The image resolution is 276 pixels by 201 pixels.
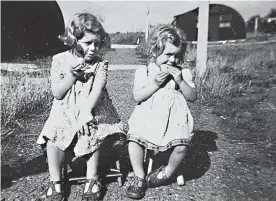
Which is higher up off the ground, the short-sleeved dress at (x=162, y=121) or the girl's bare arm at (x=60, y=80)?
the girl's bare arm at (x=60, y=80)

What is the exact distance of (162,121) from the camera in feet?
5.39

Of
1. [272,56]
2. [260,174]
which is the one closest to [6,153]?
[260,174]

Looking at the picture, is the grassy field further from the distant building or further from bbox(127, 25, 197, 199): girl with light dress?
the distant building

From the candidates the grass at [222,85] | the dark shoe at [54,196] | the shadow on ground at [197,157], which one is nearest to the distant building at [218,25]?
the grass at [222,85]

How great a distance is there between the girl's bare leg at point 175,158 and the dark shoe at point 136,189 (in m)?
0.10

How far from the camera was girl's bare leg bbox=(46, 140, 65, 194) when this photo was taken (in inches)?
60.9

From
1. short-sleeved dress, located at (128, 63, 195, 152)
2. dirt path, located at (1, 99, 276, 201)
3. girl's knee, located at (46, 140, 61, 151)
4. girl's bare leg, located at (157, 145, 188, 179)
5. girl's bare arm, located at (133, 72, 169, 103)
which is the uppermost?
girl's bare arm, located at (133, 72, 169, 103)

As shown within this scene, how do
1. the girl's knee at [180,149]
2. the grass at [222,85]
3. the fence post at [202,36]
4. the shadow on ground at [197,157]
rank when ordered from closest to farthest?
the girl's knee at [180,149]
the shadow on ground at [197,157]
the grass at [222,85]
the fence post at [202,36]

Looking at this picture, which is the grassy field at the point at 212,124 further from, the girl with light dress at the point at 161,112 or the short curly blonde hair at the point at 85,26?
the short curly blonde hair at the point at 85,26

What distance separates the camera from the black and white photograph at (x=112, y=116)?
1577mm

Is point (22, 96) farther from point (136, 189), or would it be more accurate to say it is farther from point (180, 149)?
point (180, 149)

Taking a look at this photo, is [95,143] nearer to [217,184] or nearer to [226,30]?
[217,184]

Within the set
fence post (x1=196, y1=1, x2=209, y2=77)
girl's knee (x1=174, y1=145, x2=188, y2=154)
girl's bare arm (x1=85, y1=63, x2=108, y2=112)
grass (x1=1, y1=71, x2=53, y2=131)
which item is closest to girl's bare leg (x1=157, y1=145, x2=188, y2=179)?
girl's knee (x1=174, y1=145, x2=188, y2=154)

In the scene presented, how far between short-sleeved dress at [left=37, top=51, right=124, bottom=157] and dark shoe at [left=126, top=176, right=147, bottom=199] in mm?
275
